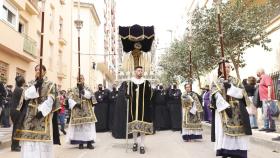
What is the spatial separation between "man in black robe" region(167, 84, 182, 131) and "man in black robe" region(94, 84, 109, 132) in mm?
2686

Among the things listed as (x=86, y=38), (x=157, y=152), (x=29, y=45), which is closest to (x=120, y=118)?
(x=157, y=152)

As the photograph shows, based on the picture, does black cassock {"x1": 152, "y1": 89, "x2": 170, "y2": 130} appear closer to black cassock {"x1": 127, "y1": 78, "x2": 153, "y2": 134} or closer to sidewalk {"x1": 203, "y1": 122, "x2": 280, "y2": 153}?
sidewalk {"x1": 203, "y1": 122, "x2": 280, "y2": 153}

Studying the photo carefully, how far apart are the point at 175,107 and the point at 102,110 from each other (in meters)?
3.06

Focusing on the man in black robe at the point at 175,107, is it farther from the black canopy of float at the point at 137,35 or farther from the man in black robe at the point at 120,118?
the black canopy of float at the point at 137,35

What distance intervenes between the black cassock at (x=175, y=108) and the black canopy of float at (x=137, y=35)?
7.24 m

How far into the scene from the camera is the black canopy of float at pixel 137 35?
448 inches

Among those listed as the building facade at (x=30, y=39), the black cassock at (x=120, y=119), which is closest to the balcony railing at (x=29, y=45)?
the building facade at (x=30, y=39)

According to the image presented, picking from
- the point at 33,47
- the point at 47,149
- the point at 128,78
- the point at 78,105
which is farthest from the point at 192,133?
the point at 33,47

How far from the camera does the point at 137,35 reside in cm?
1140

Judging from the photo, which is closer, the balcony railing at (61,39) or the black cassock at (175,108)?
the black cassock at (175,108)

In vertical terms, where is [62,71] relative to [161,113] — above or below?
above

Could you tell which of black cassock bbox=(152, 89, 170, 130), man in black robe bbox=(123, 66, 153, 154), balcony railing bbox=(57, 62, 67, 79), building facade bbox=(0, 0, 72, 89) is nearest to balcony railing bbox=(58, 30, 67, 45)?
building facade bbox=(0, 0, 72, 89)

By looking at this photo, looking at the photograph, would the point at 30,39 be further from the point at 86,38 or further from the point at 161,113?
the point at 86,38

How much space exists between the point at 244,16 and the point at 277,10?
251 cm
